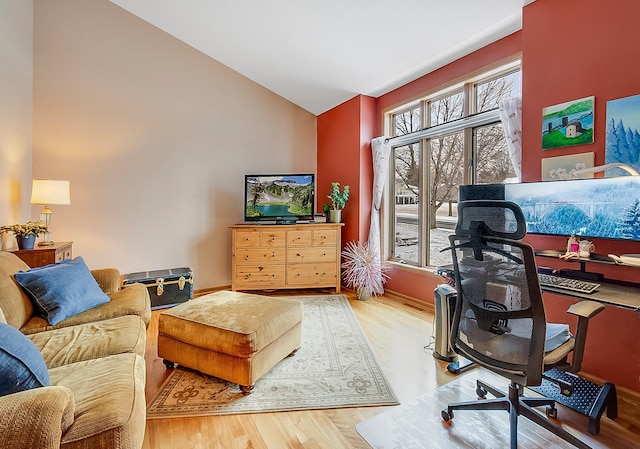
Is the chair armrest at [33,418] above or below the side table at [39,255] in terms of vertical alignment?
below

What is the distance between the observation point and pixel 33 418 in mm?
942

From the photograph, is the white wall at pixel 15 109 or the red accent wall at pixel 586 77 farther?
the white wall at pixel 15 109

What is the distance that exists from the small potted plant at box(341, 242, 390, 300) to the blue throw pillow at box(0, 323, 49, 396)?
10.3 feet

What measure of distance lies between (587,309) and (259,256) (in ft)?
10.7

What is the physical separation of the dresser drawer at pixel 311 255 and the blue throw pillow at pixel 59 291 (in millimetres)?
2178

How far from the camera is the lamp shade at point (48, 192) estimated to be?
2877 mm

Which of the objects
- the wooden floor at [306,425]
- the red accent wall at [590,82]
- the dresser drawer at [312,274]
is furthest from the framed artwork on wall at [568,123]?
the dresser drawer at [312,274]

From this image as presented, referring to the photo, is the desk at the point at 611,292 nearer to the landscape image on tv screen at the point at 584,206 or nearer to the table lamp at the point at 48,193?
the landscape image on tv screen at the point at 584,206

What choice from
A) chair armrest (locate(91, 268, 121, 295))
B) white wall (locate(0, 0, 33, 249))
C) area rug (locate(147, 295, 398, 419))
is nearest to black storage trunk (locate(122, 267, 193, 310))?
chair armrest (locate(91, 268, 121, 295))

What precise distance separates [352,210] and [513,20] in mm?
2564

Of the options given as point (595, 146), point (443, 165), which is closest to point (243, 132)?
point (443, 165)

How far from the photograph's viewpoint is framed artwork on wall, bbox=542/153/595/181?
2.12m

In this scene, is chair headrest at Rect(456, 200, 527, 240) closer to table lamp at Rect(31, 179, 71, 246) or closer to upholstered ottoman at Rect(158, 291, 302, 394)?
upholstered ottoman at Rect(158, 291, 302, 394)

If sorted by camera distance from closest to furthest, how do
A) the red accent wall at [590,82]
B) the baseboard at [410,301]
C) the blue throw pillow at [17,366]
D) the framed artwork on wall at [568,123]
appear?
the blue throw pillow at [17,366]
the red accent wall at [590,82]
the framed artwork on wall at [568,123]
the baseboard at [410,301]
